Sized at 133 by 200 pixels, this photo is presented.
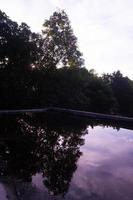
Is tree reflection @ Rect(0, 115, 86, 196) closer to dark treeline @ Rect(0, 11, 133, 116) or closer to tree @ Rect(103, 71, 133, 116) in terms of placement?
dark treeline @ Rect(0, 11, 133, 116)

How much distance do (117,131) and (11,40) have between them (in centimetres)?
1812

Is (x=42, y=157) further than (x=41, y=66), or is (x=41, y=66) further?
(x=41, y=66)

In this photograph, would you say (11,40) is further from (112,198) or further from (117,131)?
(112,198)

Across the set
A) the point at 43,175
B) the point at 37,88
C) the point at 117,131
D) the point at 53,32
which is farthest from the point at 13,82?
the point at 43,175

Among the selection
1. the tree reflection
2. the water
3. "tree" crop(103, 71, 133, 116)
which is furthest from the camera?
"tree" crop(103, 71, 133, 116)

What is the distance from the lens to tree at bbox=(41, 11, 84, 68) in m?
31.8

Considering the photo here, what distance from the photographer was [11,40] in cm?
2970

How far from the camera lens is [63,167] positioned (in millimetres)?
7453

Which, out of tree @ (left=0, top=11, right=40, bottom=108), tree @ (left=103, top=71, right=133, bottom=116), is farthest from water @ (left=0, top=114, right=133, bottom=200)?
tree @ (left=103, top=71, right=133, bottom=116)

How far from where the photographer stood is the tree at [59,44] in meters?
31.8

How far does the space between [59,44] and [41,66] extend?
304 centimetres

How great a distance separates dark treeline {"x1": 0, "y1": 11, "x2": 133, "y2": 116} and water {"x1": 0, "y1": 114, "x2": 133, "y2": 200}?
16901 mm

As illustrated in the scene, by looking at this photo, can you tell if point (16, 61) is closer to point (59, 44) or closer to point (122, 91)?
point (59, 44)

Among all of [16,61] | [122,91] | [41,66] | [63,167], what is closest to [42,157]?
[63,167]
